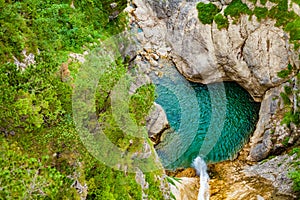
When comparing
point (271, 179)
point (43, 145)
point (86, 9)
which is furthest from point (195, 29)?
point (43, 145)

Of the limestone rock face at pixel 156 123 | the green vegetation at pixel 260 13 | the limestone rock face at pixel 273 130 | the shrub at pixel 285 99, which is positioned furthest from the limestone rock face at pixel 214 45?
the limestone rock face at pixel 156 123

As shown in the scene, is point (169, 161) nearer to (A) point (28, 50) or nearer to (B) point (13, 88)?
(A) point (28, 50)

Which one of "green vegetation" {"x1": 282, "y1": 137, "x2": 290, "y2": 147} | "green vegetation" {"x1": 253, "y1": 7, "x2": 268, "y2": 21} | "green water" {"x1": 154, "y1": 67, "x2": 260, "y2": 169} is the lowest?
"green vegetation" {"x1": 282, "y1": 137, "x2": 290, "y2": 147}

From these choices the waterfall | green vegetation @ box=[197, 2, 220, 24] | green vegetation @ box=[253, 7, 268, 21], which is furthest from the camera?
green vegetation @ box=[197, 2, 220, 24]

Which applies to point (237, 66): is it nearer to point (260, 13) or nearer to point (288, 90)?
point (260, 13)

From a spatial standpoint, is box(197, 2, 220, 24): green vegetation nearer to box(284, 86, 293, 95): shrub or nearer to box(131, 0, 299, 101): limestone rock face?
box(131, 0, 299, 101): limestone rock face

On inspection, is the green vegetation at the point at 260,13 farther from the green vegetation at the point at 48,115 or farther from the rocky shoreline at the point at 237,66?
the green vegetation at the point at 48,115

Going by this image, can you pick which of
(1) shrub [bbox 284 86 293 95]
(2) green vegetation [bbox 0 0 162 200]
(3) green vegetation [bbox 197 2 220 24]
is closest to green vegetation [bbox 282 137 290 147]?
(1) shrub [bbox 284 86 293 95]

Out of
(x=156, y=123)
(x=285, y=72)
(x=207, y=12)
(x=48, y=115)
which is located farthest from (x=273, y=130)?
(x=48, y=115)
